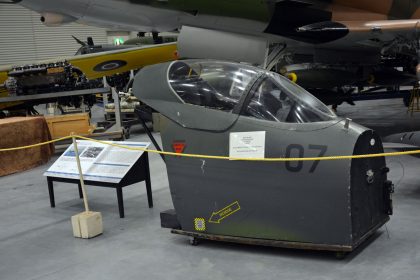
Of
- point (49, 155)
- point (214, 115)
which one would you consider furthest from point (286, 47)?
point (214, 115)

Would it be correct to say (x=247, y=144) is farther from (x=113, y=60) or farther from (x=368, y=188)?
(x=113, y=60)

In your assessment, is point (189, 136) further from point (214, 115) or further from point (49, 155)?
point (49, 155)

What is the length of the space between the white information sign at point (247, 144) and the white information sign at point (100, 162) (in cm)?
178

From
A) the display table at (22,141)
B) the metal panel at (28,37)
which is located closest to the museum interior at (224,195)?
the display table at (22,141)

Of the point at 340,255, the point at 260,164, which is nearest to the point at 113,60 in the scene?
the point at 260,164

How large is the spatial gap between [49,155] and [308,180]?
7.03 metres

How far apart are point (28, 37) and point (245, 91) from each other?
24647mm

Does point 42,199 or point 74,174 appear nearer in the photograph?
point 74,174

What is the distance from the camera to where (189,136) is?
4.27 metres

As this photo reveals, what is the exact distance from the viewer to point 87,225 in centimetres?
484

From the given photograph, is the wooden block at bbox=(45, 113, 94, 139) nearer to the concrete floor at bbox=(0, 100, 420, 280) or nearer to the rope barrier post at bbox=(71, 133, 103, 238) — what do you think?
the concrete floor at bbox=(0, 100, 420, 280)

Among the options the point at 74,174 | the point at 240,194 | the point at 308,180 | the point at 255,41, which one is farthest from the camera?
the point at 255,41

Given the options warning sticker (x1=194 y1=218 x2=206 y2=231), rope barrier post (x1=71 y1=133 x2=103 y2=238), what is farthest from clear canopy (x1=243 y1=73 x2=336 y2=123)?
rope barrier post (x1=71 y1=133 x2=103 y2=238)

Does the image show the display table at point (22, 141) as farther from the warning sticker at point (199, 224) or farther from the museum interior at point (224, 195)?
the warning sticker at point (199, 224)
